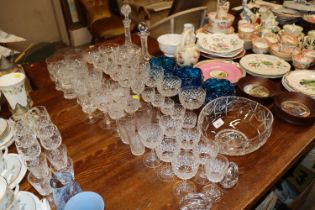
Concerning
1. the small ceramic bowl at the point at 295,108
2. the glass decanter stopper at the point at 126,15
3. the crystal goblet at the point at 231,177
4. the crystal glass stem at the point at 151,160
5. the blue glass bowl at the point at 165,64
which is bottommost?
the crystal goblet at the point at 231,177

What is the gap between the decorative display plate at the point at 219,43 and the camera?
52.9 inches

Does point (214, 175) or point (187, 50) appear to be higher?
point (187, 50)

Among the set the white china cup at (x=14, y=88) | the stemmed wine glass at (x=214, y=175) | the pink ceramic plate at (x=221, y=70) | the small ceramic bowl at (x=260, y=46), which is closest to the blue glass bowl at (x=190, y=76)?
the pink ceramic plate at (x=221, y=70)

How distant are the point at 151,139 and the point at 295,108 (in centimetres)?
57

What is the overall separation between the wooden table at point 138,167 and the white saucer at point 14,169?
1.0 inches

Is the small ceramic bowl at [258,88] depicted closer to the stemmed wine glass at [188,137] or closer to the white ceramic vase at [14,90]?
the stemmed wine glass at [188,137]

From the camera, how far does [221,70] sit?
1239 millimetres

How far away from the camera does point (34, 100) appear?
112 centimetres

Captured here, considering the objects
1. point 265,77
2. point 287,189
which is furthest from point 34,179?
point 287,189

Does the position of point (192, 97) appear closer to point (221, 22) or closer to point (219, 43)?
point (219, 43)

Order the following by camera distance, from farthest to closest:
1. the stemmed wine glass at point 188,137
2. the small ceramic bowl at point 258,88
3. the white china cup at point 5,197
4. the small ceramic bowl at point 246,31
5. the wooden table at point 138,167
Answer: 1. the small ceramic bowl at point 246,31
2. the small ceramic bowl at point 258,88
3. the stemmed wine glass at point 188,137
4. the wooden table at point 138,167
5. the white china cup at point 5,197

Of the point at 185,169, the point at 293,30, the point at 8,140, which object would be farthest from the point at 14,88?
the point at 293,30

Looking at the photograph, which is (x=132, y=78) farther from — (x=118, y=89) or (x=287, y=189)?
(x=287, y=189)

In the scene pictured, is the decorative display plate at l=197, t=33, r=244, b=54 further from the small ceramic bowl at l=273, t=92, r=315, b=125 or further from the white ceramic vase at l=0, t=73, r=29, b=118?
the white ceramic vase at l=0, t=73, r=29, b=118
